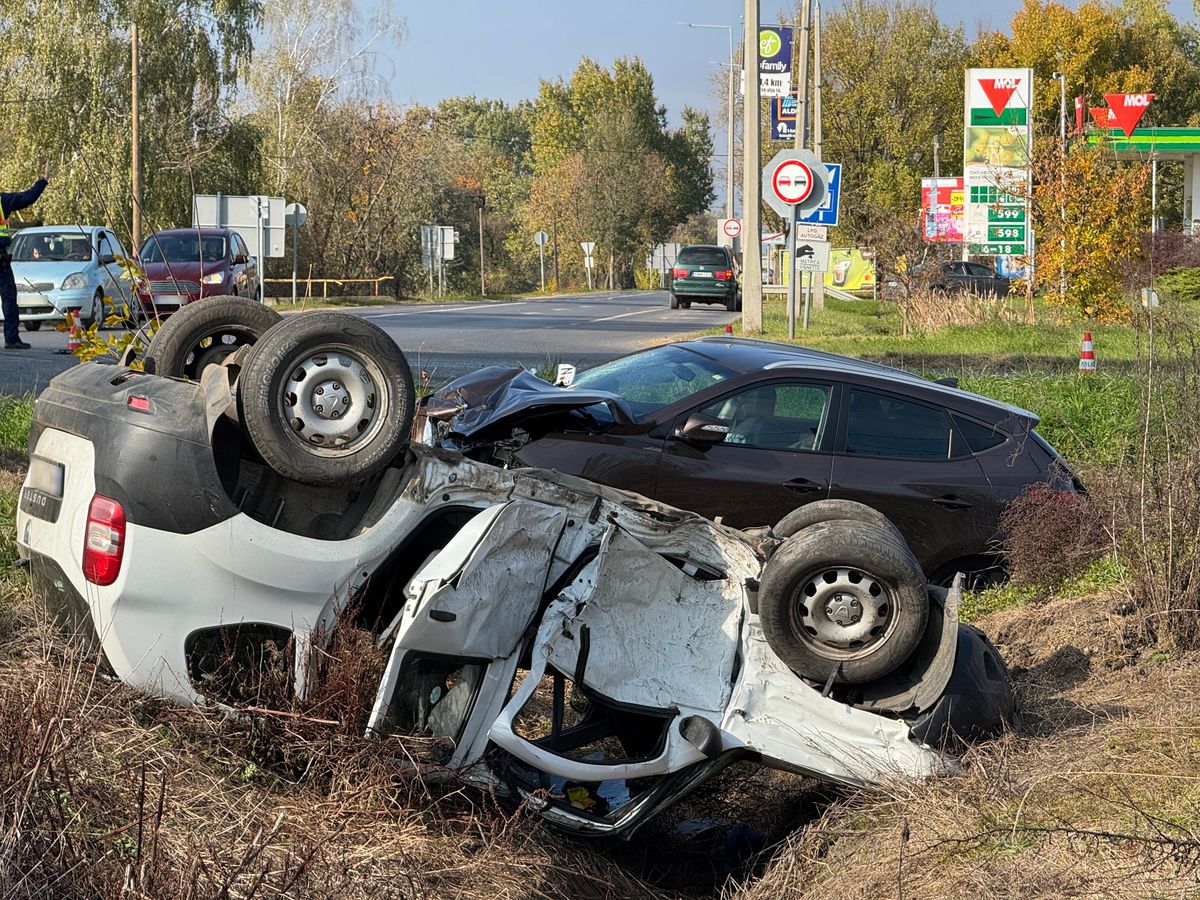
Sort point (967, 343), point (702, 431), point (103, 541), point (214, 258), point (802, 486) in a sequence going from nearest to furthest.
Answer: point (103, 541)
point (702, 431)
point (802, 486)
point (967, 343)
point (214, 258)

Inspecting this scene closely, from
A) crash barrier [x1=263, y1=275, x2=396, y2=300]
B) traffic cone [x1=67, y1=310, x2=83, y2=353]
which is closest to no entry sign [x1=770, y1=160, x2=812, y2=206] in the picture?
traffic cone [x1=67, y1=310, x2=83, y2=353]

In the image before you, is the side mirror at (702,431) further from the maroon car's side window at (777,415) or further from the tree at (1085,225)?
the tree at (1085,225)

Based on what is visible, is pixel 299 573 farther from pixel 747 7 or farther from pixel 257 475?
pixel 747 7

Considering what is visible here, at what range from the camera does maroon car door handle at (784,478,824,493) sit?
7461mm

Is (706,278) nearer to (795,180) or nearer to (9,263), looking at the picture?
(795,180)

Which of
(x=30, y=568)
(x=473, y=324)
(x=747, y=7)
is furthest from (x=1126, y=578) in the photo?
(x=473, y=324)

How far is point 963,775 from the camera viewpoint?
4680 millimetres

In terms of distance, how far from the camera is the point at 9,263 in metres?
16.7

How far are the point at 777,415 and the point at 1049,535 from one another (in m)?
1.66

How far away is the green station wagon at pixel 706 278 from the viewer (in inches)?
1674

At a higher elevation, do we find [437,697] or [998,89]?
[998,89]

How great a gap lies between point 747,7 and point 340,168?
113 ft

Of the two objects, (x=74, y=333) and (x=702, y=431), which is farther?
(x=74, y=333)

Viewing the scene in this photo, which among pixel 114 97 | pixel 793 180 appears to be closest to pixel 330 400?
pixel 793 180
